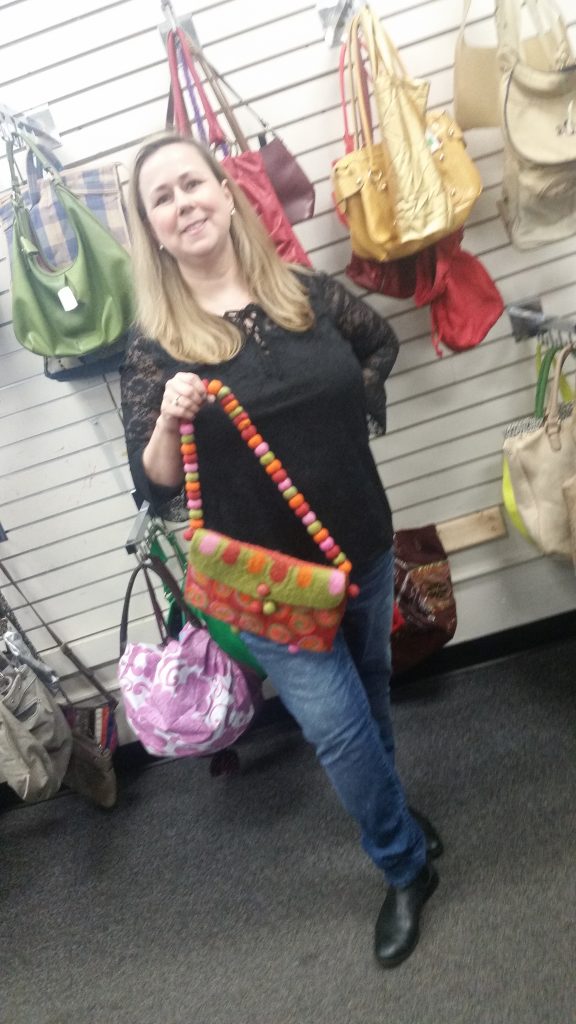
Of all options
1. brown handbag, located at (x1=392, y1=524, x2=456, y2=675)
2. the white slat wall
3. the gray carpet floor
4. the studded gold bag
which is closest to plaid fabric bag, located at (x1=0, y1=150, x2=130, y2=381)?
the white slat wall

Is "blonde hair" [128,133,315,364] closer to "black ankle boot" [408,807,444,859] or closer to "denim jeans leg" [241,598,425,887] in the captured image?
"denim jeans leg" [241,598,425,887]

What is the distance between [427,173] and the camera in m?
1.46

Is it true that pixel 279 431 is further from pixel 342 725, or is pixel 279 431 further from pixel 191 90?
pixel 191 90

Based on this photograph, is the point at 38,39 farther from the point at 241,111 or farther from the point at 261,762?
the point at 261,762

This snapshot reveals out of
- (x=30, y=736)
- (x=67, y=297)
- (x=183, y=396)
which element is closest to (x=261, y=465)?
(x=183, y=396)

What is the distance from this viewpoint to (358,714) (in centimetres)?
139

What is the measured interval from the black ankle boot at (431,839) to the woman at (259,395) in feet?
1.34

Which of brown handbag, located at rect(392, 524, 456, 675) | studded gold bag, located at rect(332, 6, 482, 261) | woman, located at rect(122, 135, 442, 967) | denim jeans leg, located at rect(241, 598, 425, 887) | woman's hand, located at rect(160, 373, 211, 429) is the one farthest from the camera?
brown handbag, located at rect(392, 524, 456, 675)

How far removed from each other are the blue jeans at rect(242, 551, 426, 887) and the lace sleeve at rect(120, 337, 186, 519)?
0.42m

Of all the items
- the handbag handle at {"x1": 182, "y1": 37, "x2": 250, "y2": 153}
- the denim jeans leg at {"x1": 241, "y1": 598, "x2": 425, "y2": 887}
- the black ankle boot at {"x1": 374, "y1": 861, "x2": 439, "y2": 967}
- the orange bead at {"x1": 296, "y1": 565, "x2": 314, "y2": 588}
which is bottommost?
the black ankle boot at {"x1": 374, "y1": 861, "x2": 439, "y2": 967}

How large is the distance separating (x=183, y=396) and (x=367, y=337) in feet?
1.79

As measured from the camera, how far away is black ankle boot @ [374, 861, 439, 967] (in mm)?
1564

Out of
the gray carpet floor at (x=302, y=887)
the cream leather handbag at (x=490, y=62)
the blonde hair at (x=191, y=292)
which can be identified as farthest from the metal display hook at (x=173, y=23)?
the gray carpet floor at (x=302, y=887)

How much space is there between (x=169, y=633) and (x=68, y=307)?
957 mm
